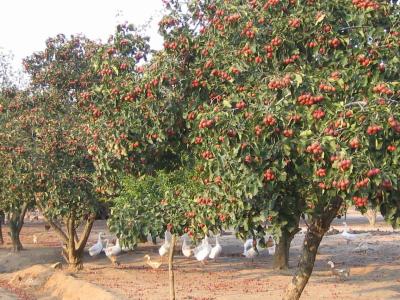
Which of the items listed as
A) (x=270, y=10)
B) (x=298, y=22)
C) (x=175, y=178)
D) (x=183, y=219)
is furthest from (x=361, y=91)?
(x=175, y=178)

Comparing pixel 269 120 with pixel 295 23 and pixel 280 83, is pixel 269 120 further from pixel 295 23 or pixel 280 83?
pixel 295 23

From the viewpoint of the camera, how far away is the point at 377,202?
6.85 meters

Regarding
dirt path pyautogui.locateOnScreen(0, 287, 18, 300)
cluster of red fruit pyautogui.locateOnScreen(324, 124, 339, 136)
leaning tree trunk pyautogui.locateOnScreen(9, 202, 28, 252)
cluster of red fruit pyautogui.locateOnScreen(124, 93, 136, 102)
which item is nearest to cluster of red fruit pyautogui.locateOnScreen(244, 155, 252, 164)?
cluster of red fruit pyautogui.locateOnScreen(324, 124, 339, 136)

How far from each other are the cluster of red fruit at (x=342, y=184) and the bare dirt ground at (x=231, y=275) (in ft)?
34.9

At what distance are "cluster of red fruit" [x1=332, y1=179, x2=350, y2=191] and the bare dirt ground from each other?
1064 centimetres

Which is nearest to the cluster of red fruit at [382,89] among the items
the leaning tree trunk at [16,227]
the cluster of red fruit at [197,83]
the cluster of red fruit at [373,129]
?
the cluster of red fruit at [373,129]

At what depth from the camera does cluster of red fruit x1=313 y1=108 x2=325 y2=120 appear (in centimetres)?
682

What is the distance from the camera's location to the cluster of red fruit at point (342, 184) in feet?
20.0

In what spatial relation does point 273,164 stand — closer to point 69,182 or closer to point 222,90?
point 222,90

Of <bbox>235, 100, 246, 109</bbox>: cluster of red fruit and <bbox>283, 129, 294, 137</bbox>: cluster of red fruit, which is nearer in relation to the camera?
<bbox>283, 129, 294, 137</bbox>: cluster of red fruit

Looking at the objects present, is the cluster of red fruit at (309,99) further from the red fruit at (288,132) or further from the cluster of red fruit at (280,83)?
the red fruit at (288,132)

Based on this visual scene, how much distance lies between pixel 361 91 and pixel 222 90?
2.36 m

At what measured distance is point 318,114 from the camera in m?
6.84

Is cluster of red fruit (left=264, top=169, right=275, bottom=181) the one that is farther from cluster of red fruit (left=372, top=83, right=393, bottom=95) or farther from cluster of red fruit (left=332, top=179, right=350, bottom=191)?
cluster of red fruit (left=372, top=83, right=393, bottom=95)
